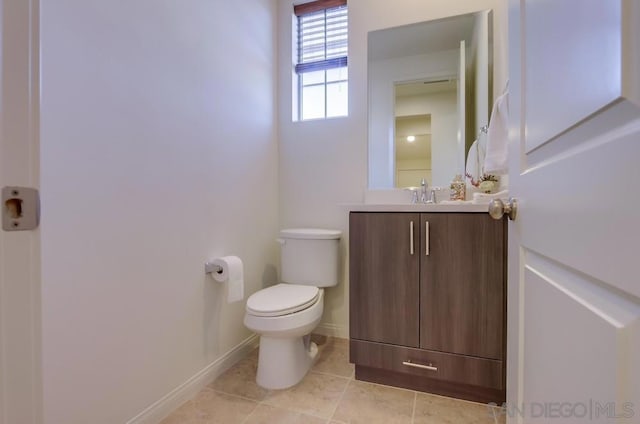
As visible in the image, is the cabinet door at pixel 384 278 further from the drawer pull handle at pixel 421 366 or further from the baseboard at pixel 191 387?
the baseboard at pixel 191 387

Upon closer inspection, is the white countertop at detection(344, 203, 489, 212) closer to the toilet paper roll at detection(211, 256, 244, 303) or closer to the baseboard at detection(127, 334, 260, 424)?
the toilet paper roll at detection(211, 256, 244, 303)

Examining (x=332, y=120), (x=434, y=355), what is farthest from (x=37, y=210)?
(x=332, y=120)

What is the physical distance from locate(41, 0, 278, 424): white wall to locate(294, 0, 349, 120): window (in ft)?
1.69

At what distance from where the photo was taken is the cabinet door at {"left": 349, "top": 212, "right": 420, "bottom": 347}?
4.75 feet

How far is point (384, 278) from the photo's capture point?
149cm

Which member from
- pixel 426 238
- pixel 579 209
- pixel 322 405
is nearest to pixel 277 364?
pixel 322 405

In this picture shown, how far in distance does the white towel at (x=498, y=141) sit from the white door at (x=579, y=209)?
82 cm

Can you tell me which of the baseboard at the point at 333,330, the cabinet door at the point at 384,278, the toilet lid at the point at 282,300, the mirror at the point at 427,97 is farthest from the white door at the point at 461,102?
the baseboard at the point at 333,330

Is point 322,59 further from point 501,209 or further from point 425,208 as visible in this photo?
point 501,209

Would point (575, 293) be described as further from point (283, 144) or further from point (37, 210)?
point (283, 144)

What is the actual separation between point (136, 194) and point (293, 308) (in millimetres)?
854

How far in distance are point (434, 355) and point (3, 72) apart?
1.63 metres

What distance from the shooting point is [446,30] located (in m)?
1.87

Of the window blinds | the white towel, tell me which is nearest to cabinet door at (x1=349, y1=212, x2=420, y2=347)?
the white towel
